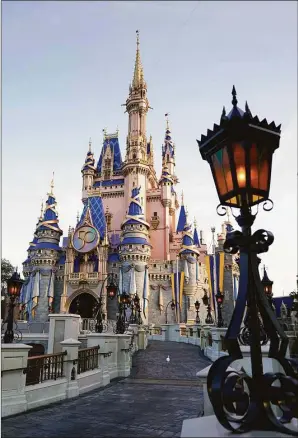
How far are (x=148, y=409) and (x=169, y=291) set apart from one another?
4088 centimetres

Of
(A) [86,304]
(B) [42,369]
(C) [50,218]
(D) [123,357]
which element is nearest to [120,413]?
(B) [42,369]

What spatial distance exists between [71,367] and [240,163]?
298 inches

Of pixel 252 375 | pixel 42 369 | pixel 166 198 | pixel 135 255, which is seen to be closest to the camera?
pixel 252 375

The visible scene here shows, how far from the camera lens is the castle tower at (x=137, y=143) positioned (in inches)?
2099

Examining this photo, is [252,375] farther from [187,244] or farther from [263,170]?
[187,244]

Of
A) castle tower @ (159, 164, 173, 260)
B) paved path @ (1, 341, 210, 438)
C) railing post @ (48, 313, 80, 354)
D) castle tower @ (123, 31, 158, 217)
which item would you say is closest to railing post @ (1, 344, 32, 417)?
paved path @ (1, 341, 210, 438)

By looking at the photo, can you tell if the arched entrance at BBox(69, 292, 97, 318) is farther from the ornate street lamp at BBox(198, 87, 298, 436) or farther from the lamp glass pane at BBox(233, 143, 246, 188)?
the lamp glass pane at BBox(233, 143, 246, 188)

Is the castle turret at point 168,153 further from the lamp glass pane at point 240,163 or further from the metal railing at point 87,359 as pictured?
the lamp glass pane at point 240,163

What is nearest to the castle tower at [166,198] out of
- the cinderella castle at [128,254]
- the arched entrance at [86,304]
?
the cinderella castle at [128,254]

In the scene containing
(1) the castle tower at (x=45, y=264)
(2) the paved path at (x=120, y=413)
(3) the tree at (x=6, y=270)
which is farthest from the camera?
(3) the tree at (x=6, y=270)

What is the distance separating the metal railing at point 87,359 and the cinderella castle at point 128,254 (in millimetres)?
28964

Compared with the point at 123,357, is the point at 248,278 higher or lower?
higher

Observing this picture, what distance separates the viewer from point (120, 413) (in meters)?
6.68

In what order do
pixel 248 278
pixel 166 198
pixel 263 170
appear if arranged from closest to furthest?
pixel 248 278 → pixel 263 170 → pixel 166 198
